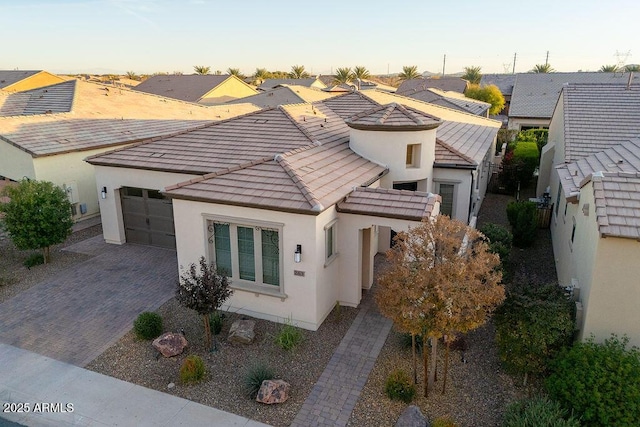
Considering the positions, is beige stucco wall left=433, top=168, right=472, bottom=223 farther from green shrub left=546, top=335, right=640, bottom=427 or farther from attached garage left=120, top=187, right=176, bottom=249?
attached garage left=120, top=187, right=176, bottom=249

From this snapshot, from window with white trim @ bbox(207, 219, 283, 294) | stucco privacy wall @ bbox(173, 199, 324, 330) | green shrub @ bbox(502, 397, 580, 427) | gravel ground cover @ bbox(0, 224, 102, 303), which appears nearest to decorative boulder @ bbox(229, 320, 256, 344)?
stucco privacy wall @ bbox(173, 199, 324, 330)

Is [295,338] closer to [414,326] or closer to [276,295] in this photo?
[276,295]

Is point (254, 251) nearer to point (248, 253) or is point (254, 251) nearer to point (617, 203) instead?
point (248, 253)

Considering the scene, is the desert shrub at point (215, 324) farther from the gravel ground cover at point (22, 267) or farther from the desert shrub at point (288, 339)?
the gravel ground cover at point (22, 267)

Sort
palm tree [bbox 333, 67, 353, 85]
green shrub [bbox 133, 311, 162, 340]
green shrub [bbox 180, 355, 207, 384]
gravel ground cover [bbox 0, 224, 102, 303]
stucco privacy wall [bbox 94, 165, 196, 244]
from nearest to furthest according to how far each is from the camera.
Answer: green shrub [bbox 180, 355, 207, 384]
green shrub [bbox 133, 311, 162, 340]
gravel ground cover [bbox 0, 224, 102, 303]
stucco privacy wall [bbox 94, 165, 196, 244]
palm tree [bbox 333, 67, 353, 85]

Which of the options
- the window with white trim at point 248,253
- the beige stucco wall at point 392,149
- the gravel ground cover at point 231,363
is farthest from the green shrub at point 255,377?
the beige stucco wall at point 392,149

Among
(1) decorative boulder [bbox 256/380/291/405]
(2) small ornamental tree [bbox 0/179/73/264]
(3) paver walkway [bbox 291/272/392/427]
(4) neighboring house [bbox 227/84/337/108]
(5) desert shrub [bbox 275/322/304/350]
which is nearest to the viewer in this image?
(3) paver walkway [bbox 291/272/392/427]

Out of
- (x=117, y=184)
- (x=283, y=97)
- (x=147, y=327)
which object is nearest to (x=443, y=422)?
(x=147, y=327)
